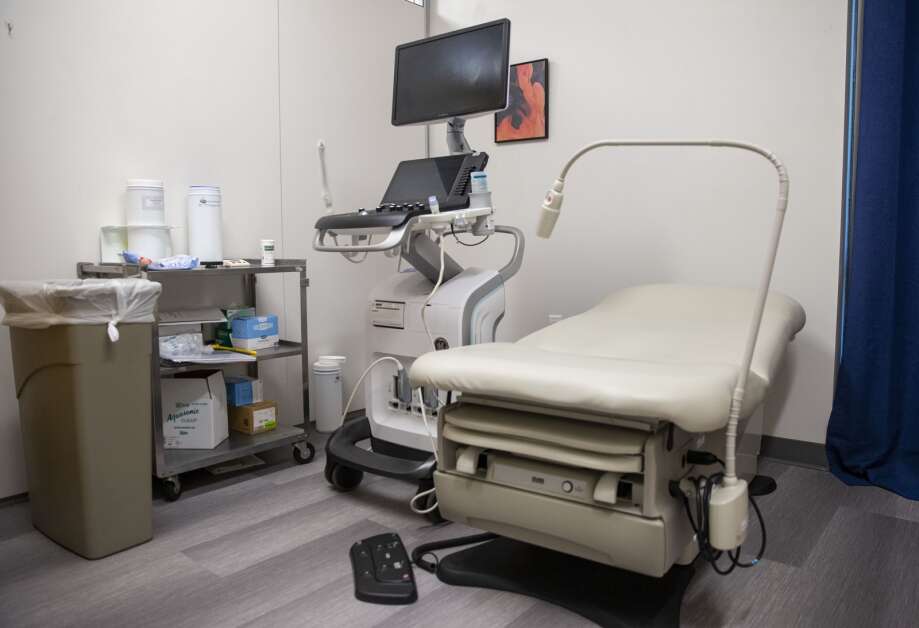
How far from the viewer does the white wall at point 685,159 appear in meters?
2.43

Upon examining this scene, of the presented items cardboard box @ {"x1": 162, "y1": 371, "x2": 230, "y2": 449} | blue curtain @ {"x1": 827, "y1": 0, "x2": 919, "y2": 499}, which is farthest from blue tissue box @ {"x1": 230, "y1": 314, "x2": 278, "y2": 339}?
blue curtain @ {"x1": 827, "y1": 0, "x2": 919, "y2": 499}

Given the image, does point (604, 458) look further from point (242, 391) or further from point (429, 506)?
point (242, 391)

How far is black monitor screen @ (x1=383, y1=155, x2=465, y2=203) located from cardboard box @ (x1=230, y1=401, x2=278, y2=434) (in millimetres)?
926

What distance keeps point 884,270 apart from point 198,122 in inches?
97.8

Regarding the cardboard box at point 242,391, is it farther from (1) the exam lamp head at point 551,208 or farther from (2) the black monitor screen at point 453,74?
(1) the exam lamp head at point 551,208

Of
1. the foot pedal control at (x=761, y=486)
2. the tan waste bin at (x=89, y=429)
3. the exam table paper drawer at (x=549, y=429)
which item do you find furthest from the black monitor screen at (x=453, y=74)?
Result: the foot pedal control at (x=761, y=486)

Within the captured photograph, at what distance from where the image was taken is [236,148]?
106 inches

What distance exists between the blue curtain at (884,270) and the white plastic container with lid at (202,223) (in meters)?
2.24

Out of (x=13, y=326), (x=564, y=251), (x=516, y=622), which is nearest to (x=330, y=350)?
(x=564, y=251)

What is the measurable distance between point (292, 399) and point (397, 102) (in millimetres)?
1346

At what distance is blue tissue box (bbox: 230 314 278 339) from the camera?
8.13 ft

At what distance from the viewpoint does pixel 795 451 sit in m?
2.55

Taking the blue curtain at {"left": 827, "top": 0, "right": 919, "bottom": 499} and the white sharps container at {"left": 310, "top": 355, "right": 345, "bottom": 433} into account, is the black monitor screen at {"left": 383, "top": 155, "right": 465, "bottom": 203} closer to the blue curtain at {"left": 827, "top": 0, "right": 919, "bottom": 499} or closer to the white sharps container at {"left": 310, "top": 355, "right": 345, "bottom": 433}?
the white sharps container at {"left": 310, "top": 355, "right": 345, "bottom": 433}

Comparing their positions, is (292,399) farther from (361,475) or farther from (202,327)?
(361,475)
